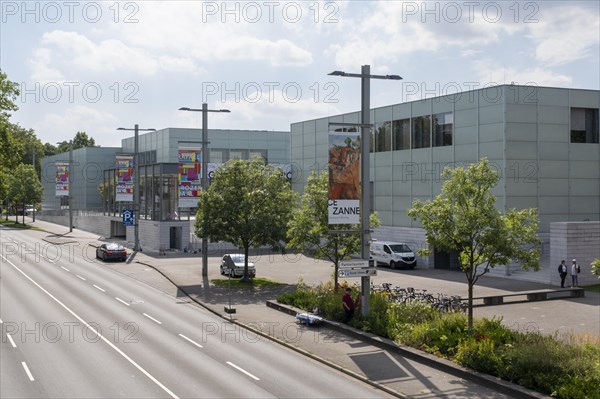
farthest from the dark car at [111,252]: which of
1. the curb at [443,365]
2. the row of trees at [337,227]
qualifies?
the curb at [443,365]

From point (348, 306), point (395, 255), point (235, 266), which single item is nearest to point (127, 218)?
point (235, 266)

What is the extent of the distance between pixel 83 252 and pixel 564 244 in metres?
41.3

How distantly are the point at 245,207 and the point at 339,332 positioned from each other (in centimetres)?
1456

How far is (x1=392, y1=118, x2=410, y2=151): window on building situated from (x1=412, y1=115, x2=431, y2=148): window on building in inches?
29.3

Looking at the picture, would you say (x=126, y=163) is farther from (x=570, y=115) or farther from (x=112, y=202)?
(x=570, y=115)

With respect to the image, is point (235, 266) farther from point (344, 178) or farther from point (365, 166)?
point (344, 178)

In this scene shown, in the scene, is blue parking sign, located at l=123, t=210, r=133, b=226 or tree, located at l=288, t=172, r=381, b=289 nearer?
tree, located at l=288, t=172, r=381, b=289

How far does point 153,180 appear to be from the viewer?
6034 cm

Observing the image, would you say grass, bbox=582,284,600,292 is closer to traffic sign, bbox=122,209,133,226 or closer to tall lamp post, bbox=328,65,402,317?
tall lamp post, bbox=328,65,402,317

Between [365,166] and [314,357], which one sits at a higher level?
[365,166]

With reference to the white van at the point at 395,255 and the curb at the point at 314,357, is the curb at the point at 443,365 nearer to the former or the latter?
the curb at the point at 314,357

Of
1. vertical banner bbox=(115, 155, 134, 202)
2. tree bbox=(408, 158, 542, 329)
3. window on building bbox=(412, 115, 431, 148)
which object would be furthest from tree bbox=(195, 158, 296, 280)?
vertical banner bbox=(115, 155, 134, 202)

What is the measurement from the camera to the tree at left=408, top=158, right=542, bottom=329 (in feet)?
69.0

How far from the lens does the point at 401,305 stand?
25719mm
